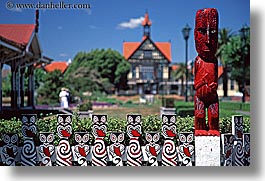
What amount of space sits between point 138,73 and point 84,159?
814 inches

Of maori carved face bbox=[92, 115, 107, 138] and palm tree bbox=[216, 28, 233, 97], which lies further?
palm tree bbox=[216, 28, 233, 97]

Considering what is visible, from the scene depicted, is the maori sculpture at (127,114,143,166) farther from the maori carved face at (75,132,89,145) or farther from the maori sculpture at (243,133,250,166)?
the maori sculpture at (243,133,250,166)

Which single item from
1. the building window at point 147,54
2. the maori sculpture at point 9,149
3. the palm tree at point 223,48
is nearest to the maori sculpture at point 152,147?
the maori sculpture at point 9,149

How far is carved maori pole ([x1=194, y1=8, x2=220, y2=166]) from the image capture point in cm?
615

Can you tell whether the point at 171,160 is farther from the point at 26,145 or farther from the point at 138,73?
the point at 138,73

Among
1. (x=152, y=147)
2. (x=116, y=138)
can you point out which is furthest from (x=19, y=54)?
(x=152, y=147)

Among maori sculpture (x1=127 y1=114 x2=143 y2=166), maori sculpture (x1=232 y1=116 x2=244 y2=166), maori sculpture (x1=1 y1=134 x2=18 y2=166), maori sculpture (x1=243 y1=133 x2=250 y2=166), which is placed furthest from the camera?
maori sculpture (x1=243 y1=133 x2=250 y2=166)

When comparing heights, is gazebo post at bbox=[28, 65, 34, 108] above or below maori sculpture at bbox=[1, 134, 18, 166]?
above

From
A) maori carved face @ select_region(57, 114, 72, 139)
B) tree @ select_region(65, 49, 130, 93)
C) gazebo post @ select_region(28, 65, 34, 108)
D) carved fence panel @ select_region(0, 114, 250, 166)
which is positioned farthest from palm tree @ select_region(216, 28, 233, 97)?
maori carved face @ select_region(57, 114, 72, 139)

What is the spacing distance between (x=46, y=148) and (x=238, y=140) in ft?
10.1

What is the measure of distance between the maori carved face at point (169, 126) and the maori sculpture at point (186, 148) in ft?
0.46

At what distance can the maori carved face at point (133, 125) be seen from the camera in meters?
6.62

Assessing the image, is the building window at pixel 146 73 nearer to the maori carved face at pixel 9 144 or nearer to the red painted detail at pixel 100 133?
the red painted detail at pixel 100 133

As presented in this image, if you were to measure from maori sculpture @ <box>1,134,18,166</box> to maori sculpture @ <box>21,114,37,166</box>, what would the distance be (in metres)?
0.13
